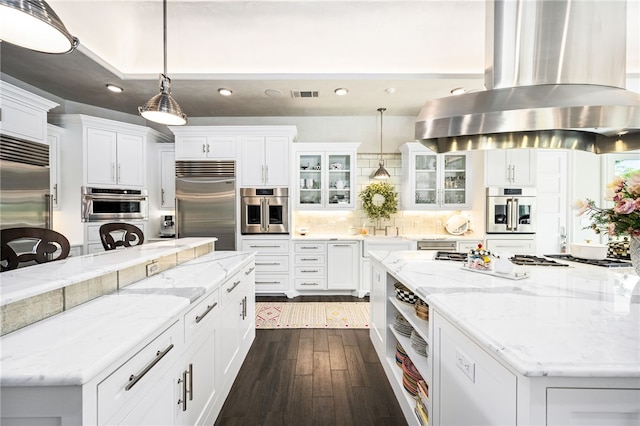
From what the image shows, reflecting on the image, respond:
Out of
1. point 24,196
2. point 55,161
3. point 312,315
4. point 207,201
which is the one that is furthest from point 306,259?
point 55,161

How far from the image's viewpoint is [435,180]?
14.8 ft

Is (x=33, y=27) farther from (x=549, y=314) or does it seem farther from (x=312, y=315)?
→ (x=312, y=315)

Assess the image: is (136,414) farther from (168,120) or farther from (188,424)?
(168,120)

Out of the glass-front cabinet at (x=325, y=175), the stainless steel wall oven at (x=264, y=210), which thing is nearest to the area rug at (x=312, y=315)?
the stainless steel wall oven at (x=264, y=210)

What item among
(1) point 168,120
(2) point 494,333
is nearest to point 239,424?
(2) point 494,333

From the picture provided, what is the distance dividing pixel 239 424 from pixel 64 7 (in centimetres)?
397

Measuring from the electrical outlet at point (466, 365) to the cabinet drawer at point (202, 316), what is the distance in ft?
3.92

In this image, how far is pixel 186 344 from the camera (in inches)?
53.0

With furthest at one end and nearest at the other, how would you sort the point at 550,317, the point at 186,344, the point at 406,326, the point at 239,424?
1. the point at 406,326
2. the point at 239,424
3. the point at 186,344
4. the point at 550,317

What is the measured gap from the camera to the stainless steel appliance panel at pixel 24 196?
2.76 meters

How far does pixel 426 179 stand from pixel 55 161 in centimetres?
515

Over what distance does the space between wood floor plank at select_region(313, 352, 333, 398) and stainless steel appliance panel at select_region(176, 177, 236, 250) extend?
223 cm

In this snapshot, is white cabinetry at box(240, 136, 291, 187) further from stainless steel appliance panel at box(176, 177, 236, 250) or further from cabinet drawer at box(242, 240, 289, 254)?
cabinet drawer at box(242, 240, 289, 254)

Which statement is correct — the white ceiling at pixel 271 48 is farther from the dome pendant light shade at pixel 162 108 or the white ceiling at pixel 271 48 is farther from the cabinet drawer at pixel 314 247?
the cabinet drawer at pixel 314 247
